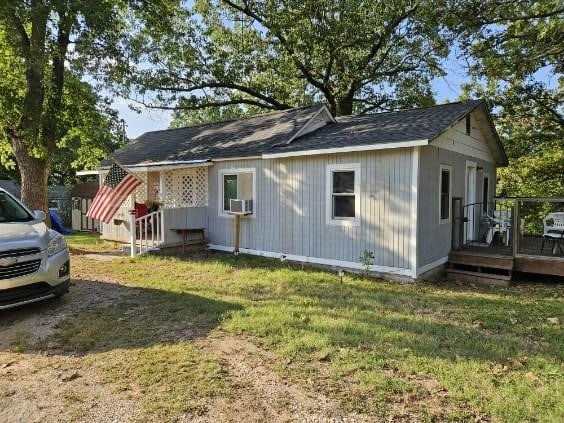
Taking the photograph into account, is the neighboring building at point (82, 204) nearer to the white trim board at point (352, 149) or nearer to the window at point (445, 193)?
the white trim board at point (352, 149)

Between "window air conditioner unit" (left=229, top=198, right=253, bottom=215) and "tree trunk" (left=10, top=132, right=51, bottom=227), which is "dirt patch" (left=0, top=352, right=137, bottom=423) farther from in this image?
"tree trunk" (left=10, top=132, right=51, bottom=227)

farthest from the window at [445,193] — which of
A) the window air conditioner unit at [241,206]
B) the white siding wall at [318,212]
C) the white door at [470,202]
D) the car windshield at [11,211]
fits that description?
the car windshield at [11,211]

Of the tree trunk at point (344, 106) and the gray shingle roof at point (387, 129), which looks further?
the tree trunk at point (344, 106)

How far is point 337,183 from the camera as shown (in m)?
9.06

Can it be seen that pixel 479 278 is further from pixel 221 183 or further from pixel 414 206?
pixel 221 183

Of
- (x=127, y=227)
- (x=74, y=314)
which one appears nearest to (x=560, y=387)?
(x=74, y=314)

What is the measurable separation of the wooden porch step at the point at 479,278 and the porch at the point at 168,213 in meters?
6.76

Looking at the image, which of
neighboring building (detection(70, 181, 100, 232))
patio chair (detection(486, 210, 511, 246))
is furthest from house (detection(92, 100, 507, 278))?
neighboring building (detection(70, 181, 100, 232))

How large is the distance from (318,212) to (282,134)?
285cm

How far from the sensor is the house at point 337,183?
8180 millimetres

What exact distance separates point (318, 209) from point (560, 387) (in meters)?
6.24

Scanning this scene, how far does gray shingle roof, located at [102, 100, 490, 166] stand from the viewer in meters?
8.62

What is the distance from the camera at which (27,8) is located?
9469 millimetres

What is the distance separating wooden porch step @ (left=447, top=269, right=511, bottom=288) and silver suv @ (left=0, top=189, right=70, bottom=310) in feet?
25.6
